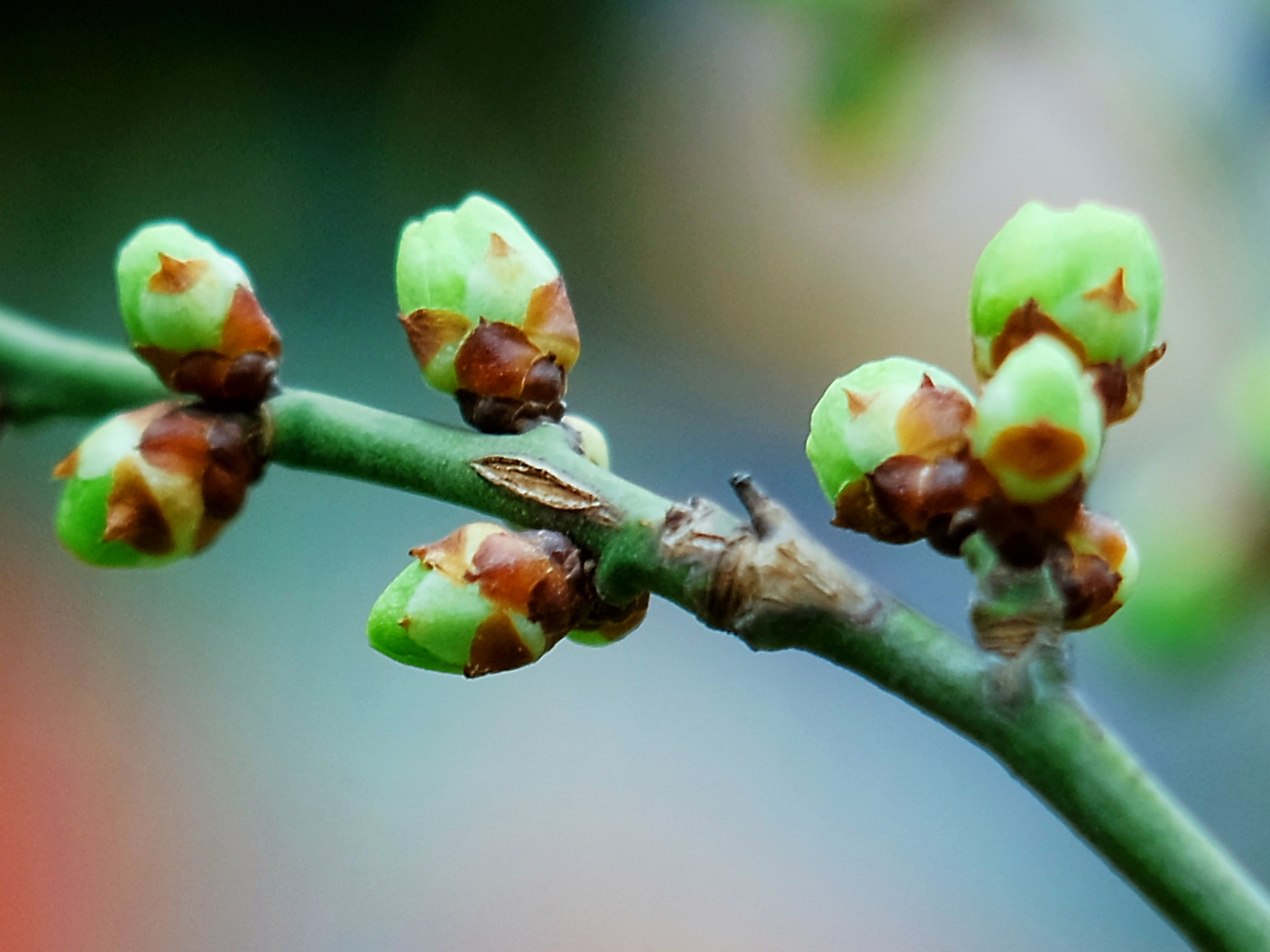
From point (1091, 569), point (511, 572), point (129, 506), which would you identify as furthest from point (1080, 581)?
point (129, 506)

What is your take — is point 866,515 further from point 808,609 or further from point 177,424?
point 177,424

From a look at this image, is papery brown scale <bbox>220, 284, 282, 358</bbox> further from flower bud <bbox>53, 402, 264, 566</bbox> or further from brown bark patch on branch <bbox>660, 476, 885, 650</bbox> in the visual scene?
brown bark patch on branch <bbox>660, 476, 885, 650</bbox>

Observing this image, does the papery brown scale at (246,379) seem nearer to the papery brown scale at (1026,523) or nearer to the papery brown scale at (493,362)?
the papery brown scale at (493,362)

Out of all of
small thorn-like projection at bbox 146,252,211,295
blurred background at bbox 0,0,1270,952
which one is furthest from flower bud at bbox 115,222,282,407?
blurred background at bbox 0,0,1270,952

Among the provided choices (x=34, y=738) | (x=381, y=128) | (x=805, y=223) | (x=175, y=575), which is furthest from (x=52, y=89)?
(x=805, y=223)

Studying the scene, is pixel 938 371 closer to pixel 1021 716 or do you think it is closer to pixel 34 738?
pixel 1021 716

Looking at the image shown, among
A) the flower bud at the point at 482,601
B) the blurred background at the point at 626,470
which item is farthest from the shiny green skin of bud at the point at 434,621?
the blurred background at the point at 626,470
